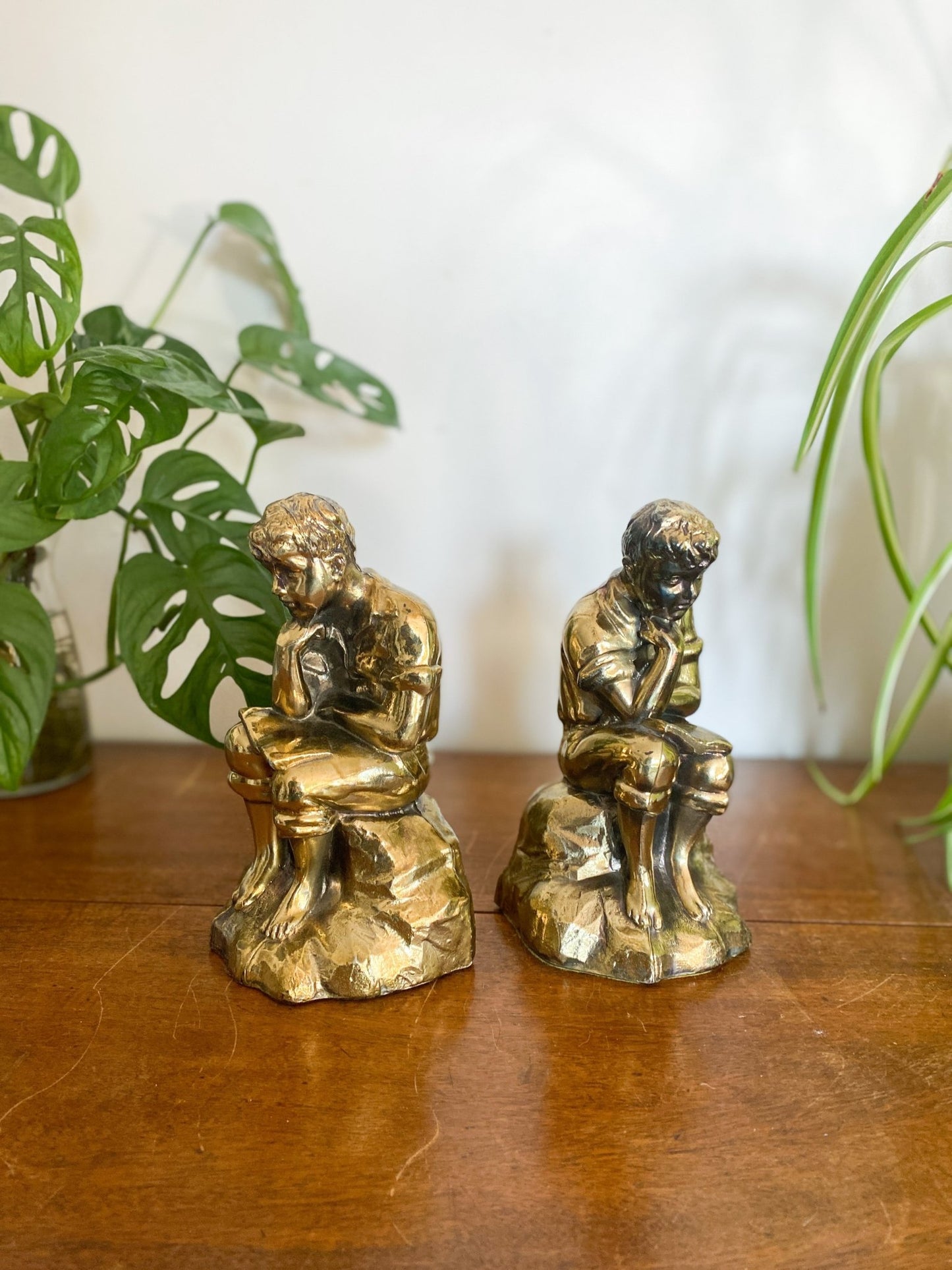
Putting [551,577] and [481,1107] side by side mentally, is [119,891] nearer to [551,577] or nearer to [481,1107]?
[481,1107]

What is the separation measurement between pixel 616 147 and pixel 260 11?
43 cm

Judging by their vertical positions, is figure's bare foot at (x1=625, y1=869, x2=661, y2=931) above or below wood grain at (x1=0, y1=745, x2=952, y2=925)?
above

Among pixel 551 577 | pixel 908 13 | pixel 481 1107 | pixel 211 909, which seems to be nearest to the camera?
pixel 481 1107

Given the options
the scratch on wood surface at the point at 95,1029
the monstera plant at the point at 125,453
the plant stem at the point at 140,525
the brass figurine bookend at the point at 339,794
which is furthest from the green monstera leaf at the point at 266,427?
the scratch on wood surface at the point at 95,1029

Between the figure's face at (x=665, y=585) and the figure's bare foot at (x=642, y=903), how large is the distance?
0.22 metres

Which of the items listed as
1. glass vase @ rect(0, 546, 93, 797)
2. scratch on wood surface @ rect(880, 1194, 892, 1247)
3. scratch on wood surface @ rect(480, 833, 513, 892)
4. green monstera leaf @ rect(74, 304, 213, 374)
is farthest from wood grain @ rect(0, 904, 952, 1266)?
green monstera leaf @ rect(74, 304, 213, 374)

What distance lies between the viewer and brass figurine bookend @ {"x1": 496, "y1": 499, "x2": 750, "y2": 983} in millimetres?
799

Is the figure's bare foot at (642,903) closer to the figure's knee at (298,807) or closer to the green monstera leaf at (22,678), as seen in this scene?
the figure's knee at (298,807)

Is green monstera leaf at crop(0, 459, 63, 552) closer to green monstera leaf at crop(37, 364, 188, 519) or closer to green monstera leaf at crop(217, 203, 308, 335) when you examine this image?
green monstera leaf at crop(37, 364, 188, 519)

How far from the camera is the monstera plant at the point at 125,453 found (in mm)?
797

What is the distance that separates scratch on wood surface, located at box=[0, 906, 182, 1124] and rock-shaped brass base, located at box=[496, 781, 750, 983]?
1.05 feet

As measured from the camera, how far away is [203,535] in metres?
0.99

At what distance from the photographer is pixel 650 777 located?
0.79 metres

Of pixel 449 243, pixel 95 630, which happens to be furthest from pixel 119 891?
pixel 449 243
